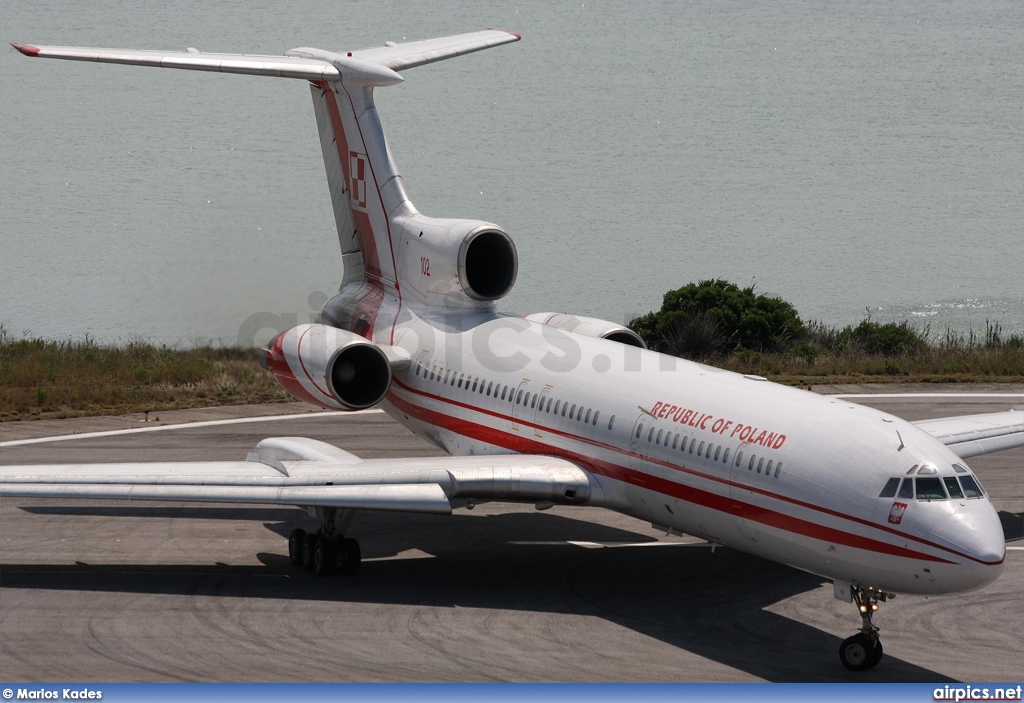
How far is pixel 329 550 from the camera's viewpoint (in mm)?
21688

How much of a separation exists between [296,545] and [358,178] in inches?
340

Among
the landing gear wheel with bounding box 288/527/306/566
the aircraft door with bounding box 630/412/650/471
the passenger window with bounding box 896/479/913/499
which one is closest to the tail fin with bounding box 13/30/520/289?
the landing gear wheel with bounding box 288/527/306/566

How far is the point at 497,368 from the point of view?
23.8 m

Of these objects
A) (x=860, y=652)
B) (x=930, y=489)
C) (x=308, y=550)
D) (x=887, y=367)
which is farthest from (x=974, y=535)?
(x=887, y=367)

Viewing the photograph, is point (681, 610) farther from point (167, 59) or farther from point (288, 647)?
point (167, 59)

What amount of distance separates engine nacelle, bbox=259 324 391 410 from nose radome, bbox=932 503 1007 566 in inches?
448

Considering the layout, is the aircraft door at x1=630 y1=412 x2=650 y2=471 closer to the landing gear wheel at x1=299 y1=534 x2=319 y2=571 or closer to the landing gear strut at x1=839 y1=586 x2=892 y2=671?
the landing gear strut at x1=839 y1=586 x2=892 y2=671

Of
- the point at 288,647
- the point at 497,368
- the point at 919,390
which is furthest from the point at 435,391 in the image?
the point at 919,390

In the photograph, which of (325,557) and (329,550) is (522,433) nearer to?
(329,550)

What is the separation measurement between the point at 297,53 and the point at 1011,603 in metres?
17.5

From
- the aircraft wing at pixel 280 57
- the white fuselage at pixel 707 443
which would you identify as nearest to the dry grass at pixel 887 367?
the aircraft wing at pixel 280 57

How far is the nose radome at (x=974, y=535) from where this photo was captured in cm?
1611

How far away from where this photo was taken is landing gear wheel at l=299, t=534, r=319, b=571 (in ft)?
71.9

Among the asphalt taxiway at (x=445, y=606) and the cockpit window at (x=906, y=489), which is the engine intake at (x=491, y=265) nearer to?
the asphalt taxiway at (x=445, y=606)
